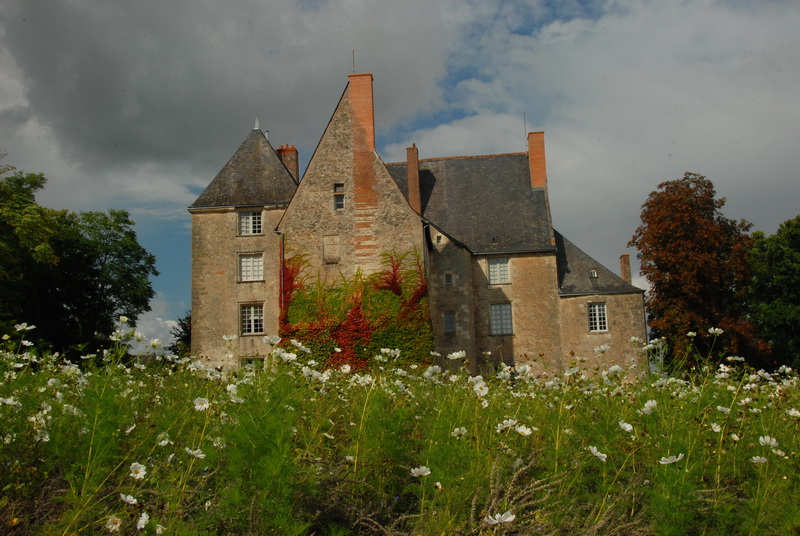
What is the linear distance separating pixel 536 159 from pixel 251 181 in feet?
45.7

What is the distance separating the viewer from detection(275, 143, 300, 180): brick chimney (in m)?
31.2

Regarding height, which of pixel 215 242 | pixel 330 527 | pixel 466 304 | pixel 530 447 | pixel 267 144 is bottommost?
pixel 330 527

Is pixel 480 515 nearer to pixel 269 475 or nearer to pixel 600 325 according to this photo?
pixel 269 475

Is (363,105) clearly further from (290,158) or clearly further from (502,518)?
(502,518)

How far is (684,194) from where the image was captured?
30.7 metres

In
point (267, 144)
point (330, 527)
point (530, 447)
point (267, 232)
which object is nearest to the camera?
point (330, 527)

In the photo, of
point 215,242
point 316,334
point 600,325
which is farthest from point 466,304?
point 215,242

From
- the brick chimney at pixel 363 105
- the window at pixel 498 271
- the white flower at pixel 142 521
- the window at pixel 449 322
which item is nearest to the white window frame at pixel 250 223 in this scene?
the brick chimney at pixel 363 105

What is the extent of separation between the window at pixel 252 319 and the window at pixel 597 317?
1417 centimetres

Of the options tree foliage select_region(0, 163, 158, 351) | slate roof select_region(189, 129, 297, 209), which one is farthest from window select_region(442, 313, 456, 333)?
tree foliage select_region(0, 163, 158, 351)

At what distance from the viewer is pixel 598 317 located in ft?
96.4

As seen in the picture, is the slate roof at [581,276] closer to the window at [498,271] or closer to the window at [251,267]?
the window at [498,271]

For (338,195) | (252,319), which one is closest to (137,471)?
(338,195)

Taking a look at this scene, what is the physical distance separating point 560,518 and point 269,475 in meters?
1.92
